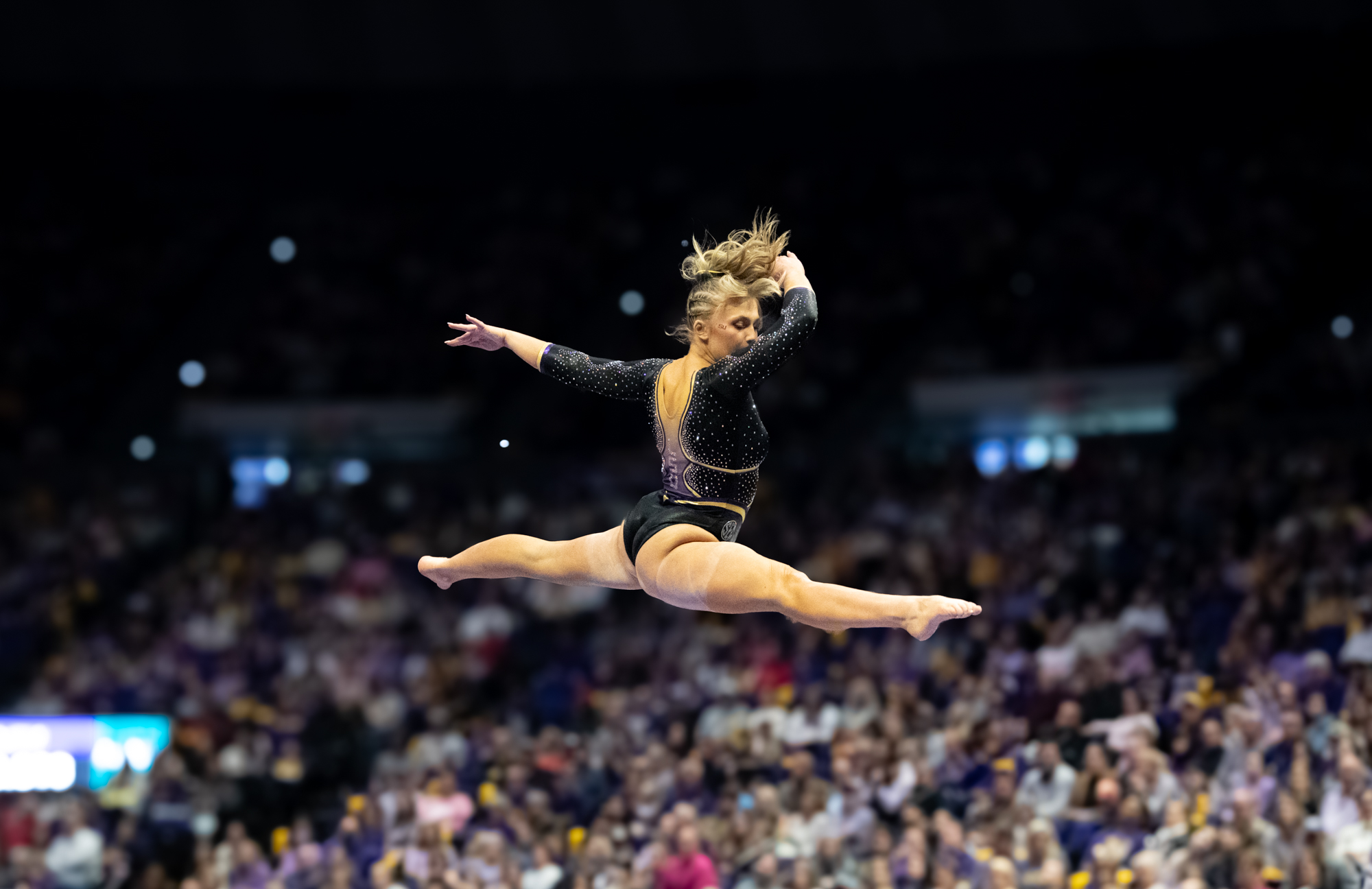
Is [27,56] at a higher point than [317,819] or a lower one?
higher

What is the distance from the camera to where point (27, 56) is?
1694cm

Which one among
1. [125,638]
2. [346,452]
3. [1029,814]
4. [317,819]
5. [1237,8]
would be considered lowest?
[1029,814]

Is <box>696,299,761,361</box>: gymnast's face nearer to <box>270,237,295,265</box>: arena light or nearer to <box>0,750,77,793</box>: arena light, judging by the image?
<box>0,750,77,793</box>: arena light

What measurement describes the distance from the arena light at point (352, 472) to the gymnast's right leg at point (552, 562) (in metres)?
10.3

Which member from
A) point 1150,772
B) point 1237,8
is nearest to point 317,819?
point 1150,772

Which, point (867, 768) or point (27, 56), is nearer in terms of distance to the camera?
point (867, 768)

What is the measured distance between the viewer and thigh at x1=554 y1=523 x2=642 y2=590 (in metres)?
5.21

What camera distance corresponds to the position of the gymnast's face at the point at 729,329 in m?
4.96

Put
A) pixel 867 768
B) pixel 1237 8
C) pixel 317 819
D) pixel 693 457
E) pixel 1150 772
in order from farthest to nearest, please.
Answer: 1. pixel 1237 8
2. pixel 317 819
3. pixel 867 768
4. pixel 1150 772
5. pixel 693 457

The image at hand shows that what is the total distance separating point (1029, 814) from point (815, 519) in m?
5.17

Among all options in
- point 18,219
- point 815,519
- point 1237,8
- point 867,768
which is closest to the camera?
point 867,768

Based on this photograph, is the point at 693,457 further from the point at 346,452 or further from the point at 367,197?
the point at 367,197

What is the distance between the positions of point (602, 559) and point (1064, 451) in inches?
366

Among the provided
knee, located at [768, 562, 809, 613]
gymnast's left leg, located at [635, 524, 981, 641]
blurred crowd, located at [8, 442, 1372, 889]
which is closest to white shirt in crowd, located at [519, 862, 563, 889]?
blurred crowd, located at [8, 442, 1372, 889]
